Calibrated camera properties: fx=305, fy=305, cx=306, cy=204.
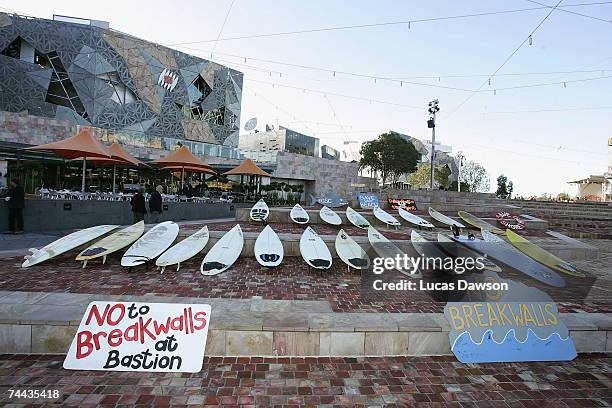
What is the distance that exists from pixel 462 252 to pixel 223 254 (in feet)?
17.4

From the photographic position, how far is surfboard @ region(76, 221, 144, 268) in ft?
21.8

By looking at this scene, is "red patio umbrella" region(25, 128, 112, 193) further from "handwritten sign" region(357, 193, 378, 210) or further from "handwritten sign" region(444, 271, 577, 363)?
"handwritten sign" region(357, 193, 378, 210)

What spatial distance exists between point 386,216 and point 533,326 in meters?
9.41

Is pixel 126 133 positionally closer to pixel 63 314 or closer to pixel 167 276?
pixel 167 276

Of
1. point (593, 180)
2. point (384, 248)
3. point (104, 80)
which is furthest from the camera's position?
point (593, 180)

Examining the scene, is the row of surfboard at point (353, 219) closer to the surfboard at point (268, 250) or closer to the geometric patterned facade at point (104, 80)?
the surfboard at point (268, 250)

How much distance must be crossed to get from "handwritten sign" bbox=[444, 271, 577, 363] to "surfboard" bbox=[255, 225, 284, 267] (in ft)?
13.1

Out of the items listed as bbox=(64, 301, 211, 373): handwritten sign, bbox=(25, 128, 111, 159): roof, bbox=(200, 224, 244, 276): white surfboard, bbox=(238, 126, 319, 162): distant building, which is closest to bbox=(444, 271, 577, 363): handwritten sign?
bbox=(64, 301, 211, 373): handwritten sign

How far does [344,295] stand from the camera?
5.64m

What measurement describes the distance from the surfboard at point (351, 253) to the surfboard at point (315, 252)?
1.34ft

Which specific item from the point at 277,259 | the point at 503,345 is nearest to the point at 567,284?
the point at 503,345

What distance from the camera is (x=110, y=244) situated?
7238mm

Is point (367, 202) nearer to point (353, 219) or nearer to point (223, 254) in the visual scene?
point (353, 219)

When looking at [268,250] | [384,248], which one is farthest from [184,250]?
[384,248]
